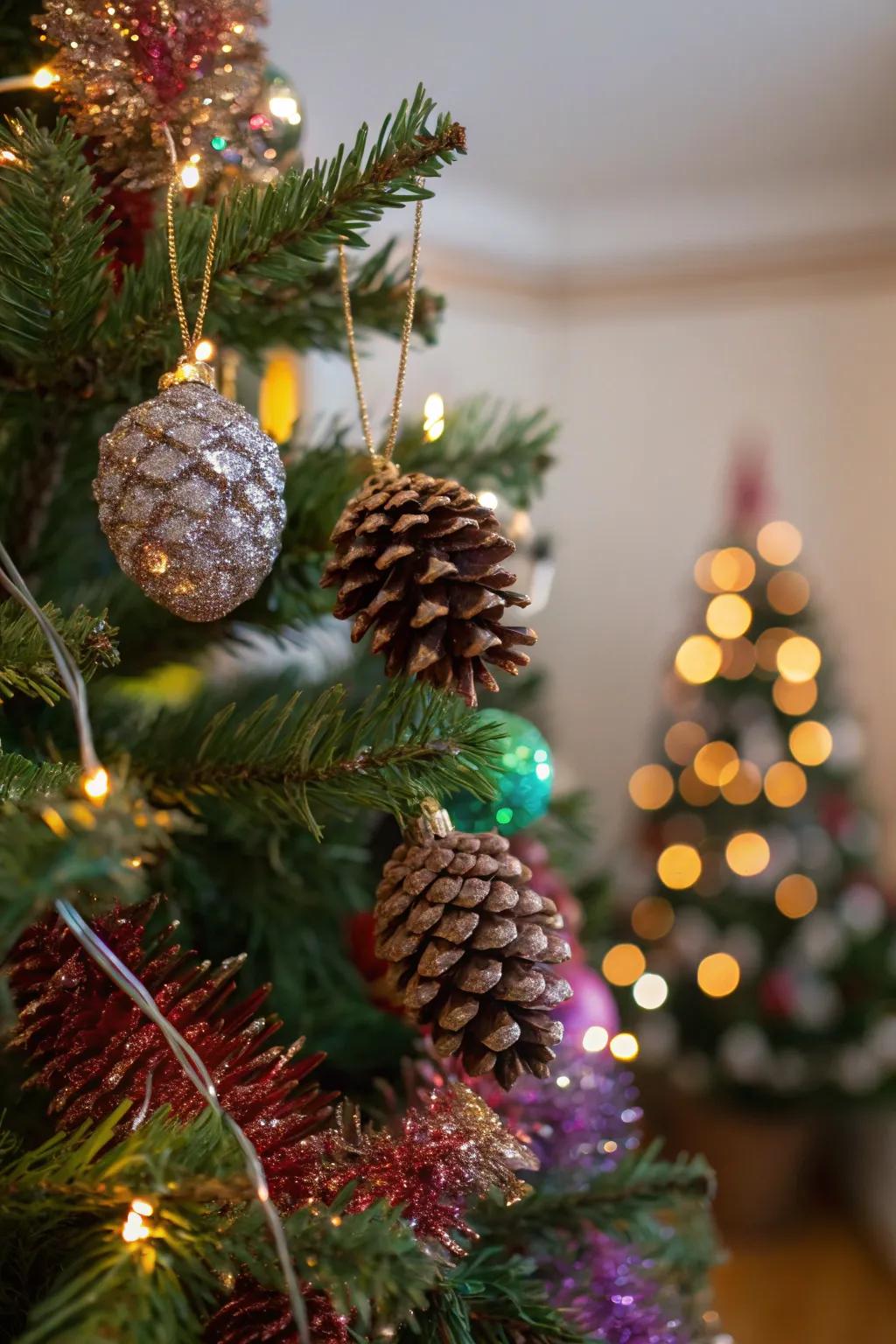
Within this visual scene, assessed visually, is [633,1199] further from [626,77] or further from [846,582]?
[846,582]

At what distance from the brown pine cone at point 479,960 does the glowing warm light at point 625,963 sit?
1.23 meters

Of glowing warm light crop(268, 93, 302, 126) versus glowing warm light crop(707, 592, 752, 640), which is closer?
glowing warm light crop(268, 93, 302, 126)

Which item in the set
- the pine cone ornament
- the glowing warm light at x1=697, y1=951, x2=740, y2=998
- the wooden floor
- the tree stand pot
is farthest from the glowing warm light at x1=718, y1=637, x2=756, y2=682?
the pine cone ornament

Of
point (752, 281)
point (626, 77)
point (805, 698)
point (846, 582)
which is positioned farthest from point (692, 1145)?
point (626, 77)

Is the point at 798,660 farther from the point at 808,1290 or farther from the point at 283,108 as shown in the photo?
the point at 283,108

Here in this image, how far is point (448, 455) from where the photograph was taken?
1.65ft

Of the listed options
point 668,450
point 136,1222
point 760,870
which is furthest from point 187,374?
point 668,450

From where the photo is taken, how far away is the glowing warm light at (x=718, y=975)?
1633mm

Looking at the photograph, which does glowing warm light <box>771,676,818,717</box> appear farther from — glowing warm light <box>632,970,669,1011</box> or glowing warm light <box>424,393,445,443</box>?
glowing warm light <box>424,393,445,443</box>

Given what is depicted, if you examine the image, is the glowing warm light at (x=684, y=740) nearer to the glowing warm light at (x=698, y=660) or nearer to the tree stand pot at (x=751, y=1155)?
the glowing warm light at (x=698, y=660)

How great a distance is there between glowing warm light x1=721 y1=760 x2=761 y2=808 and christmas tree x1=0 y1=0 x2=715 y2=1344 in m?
1.33

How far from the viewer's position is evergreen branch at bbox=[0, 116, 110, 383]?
0.30 meters

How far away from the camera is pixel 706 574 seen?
5.86ft

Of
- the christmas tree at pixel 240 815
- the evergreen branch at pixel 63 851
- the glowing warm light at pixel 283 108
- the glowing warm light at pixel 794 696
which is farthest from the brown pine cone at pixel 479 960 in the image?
the glowing warm light at pixel 794 696
